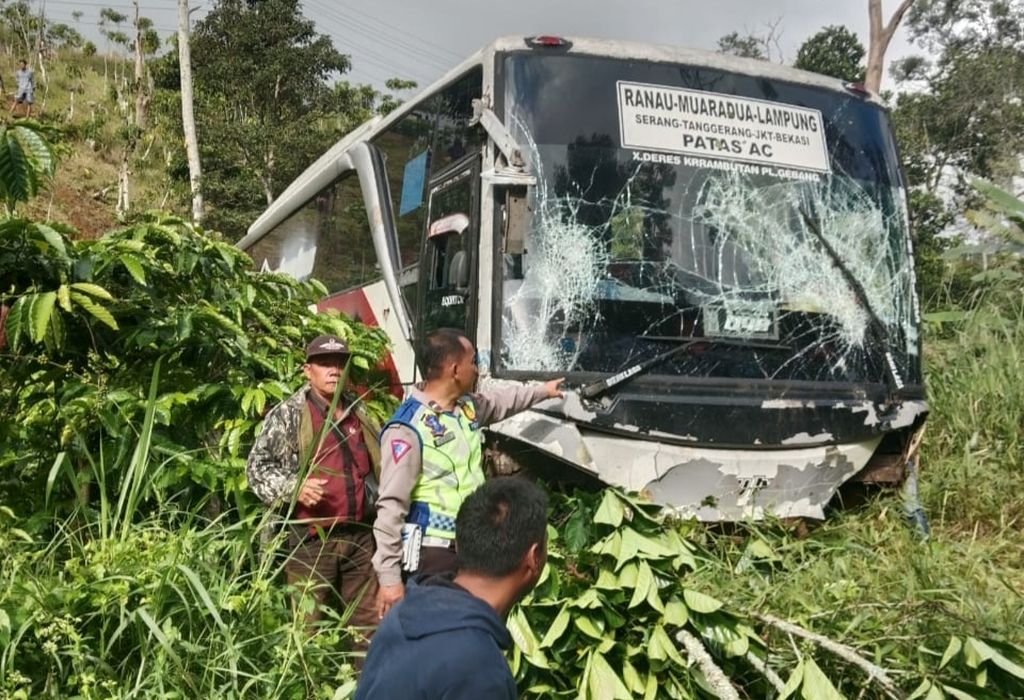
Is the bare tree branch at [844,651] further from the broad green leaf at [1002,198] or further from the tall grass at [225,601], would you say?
the broad green leaf at [1002,198]

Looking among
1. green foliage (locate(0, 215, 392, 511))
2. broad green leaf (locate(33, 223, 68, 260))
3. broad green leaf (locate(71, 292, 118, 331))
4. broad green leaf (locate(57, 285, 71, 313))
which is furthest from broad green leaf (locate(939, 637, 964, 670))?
broad green leaf (locate(33, 223, 68, 260))

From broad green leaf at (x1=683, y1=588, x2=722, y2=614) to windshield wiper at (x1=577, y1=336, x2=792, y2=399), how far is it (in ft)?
4.70

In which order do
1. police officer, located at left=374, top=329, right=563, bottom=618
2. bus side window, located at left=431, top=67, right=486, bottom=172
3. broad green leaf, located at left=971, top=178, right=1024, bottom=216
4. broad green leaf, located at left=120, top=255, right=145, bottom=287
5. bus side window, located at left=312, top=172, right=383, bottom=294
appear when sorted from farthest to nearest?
broad green leaf, located at left=971, top=178, right=1024, bottom=216
bus side window, located at left=312, top=172, right=383, bottom=294
bus side window, located at left=431, top=67, right=486, bottom=172
broad green leaf, located at left=120, top=255, right=145, bottom=287
police officer, located at left=374, top=329, right=563, bottom=618

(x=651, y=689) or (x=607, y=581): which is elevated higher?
(x=607, y=581)

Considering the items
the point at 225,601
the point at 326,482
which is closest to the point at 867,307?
the point at 326,482

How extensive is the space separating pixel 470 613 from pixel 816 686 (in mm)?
1571

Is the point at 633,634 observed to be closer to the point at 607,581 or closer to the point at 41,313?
the point at 607,581

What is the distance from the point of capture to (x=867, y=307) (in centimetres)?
501

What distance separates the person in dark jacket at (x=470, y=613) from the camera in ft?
5.46

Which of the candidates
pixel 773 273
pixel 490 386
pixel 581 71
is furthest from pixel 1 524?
pixel 773 273

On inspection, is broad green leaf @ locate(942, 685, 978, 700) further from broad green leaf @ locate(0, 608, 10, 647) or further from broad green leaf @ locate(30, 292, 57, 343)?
broad green leaf @ locate(30, 292, 57, 343)

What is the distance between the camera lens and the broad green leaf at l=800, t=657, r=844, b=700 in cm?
283

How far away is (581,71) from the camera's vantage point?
16.2 feet

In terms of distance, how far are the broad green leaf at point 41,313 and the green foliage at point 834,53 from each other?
94.5 ft
